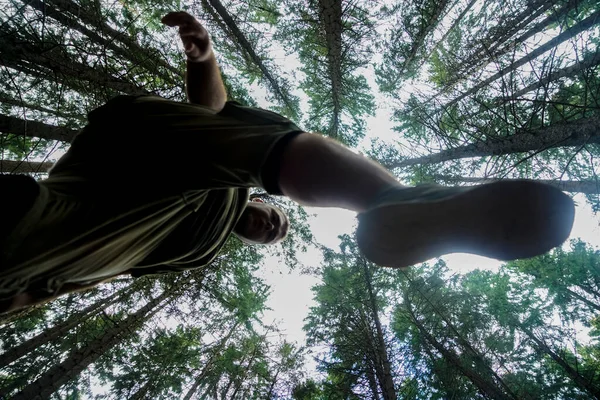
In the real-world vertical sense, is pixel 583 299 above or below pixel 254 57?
below

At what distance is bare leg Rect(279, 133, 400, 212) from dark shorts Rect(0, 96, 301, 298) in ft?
0.17

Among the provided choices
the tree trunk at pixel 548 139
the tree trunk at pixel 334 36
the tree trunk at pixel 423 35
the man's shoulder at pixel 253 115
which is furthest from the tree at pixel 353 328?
the man's shoulder at pixel 253 115

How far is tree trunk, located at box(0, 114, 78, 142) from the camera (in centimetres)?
456

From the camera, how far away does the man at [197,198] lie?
758 mm

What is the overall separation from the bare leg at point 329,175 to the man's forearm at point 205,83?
0.83 metres

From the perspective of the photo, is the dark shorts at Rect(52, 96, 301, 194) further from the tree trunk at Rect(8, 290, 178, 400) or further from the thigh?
the tree trunk at Rect(8, 290, 178, 400)

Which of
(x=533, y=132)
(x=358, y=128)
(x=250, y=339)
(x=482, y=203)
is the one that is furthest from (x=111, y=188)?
(x=250, y=339)

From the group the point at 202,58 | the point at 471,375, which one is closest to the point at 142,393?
the point at 471,375

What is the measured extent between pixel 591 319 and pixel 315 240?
13360mm

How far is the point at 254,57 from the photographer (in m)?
10.1

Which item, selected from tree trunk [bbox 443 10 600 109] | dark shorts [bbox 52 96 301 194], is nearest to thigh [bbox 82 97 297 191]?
dark shorts [bbox 52 96 301 194]

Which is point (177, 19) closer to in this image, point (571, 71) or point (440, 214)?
point (440, 214)

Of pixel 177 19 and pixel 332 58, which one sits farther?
pixel 332 58

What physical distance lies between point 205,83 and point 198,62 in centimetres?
11
